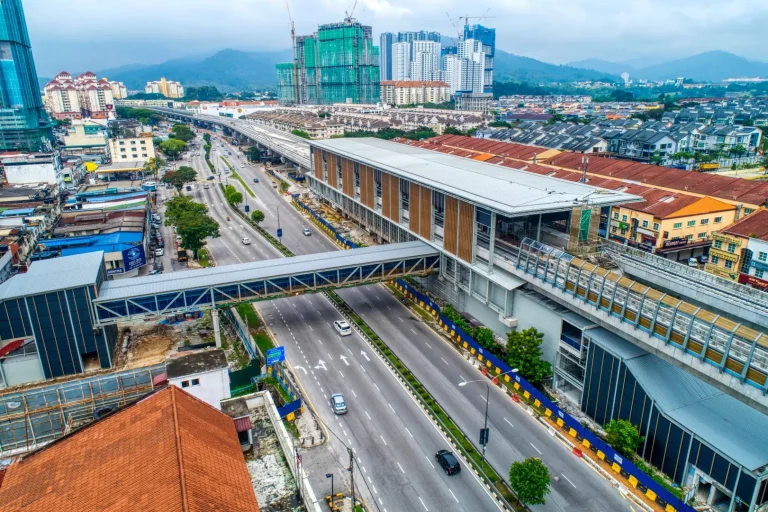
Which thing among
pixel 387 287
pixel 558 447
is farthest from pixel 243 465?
pixel 387 287

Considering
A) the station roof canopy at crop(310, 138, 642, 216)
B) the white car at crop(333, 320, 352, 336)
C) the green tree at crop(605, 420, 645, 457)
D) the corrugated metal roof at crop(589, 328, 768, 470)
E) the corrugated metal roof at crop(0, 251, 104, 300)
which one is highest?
the station roof canopy at crop(310, 138, 642, 216)

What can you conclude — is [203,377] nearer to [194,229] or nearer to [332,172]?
[194,229]

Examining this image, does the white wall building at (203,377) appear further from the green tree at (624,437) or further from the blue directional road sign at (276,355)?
the green tree at (624,437)

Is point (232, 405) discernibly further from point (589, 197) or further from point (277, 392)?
point (589, 197)

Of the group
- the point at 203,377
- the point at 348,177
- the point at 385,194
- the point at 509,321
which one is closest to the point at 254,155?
the point at 348,177

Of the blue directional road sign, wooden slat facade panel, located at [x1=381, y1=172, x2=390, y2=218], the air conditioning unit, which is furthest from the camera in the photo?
wooden slat facade panel, located at [x1=381, y1=172, x2=390, y2=218]

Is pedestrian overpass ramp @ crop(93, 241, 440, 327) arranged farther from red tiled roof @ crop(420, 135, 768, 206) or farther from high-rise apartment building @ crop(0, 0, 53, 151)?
high-rise apartment building @ crop(0, 0, 53, 151)

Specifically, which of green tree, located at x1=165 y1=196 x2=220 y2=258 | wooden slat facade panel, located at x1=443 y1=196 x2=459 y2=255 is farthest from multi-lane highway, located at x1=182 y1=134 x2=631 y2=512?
green tree, located at x1=165 y1=196 x2=220 y2=258
